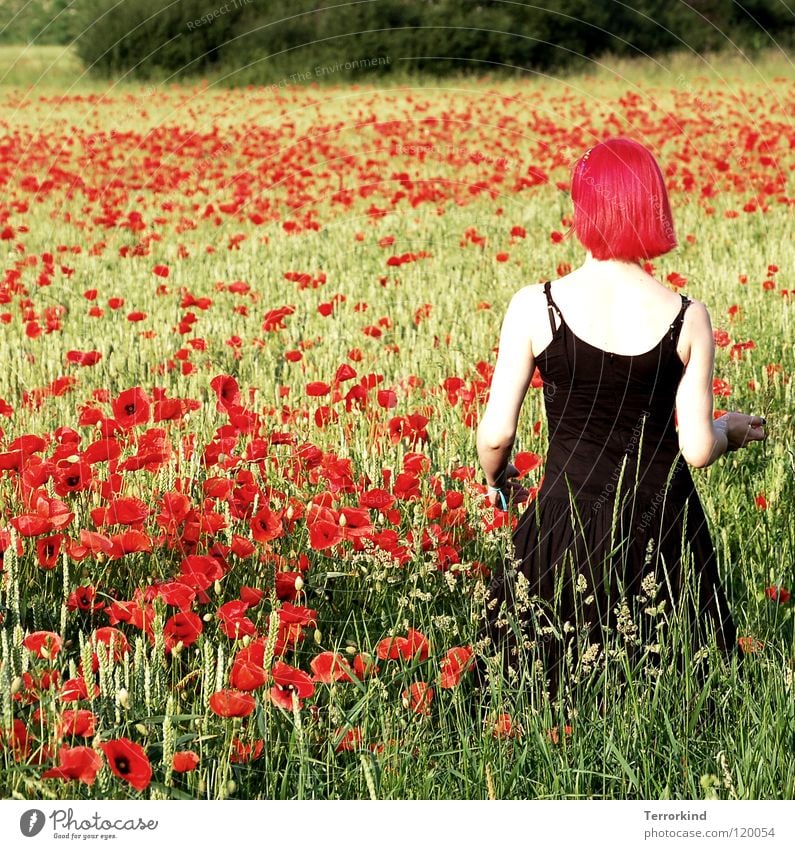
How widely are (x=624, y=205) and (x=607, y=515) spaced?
0.72 meters

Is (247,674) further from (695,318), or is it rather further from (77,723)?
(695,318)

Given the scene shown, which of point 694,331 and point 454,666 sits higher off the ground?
point 694,331

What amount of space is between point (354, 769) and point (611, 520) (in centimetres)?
89

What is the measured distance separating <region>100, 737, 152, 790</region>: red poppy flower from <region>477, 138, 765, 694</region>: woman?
841 mm

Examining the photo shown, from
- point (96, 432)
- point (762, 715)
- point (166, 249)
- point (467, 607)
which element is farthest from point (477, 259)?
point (762, 715)

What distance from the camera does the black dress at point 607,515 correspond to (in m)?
2.69

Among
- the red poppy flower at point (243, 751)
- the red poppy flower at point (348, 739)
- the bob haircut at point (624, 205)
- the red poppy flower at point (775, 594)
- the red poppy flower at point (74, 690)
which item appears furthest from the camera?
the red poppy flower at point (775, 594)

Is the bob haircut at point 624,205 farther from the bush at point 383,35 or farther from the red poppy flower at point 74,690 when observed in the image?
the bush at point 383,35

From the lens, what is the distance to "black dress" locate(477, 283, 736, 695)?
8.82 feet

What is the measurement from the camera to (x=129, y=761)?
190 cm

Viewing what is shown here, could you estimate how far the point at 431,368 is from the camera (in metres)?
4.97

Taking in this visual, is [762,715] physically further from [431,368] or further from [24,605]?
[431,368]

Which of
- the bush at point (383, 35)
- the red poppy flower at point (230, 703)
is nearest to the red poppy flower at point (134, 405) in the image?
the red poppy flower at point (230, 703)

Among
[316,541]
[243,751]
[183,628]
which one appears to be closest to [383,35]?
[316,541]
